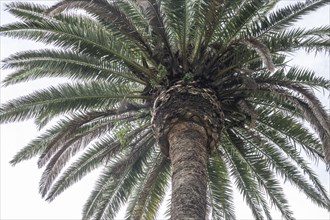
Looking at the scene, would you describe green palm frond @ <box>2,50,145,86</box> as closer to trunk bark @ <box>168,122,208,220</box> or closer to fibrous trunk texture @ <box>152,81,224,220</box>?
fibrous trunk texture @ <box>152,81,224,220</box>

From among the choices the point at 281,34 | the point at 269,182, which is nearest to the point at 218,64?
the point at 281,34

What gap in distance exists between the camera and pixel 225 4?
955 cm

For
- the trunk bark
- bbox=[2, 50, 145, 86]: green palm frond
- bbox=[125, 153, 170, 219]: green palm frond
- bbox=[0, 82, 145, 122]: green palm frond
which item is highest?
bbox=[2, 50, 145, 86]: green palm frond

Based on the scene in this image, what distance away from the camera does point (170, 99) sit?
9.41m

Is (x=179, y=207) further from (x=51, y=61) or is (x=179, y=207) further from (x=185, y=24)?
(x=51, y=61)

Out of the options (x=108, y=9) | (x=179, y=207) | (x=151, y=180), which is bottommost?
(x=179, y=207)

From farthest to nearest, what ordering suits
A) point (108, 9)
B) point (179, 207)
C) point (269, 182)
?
point (269, 182), point (108, 9), point (179, 207)

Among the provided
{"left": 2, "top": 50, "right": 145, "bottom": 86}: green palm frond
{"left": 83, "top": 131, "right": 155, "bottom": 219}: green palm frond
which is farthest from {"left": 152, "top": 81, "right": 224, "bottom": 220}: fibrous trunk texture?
{"left": 83, "top": 131, "right": 155, "bottom": 219}: green palm frond

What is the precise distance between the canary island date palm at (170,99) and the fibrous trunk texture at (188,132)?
2 cm

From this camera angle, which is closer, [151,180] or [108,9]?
[108,9]

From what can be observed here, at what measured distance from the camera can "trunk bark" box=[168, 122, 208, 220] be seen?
7414mm

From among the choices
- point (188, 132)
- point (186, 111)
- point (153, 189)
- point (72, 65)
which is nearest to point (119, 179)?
point (153, 189)

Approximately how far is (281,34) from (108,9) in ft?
10.7

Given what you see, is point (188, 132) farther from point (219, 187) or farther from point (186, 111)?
point (219, 187)
